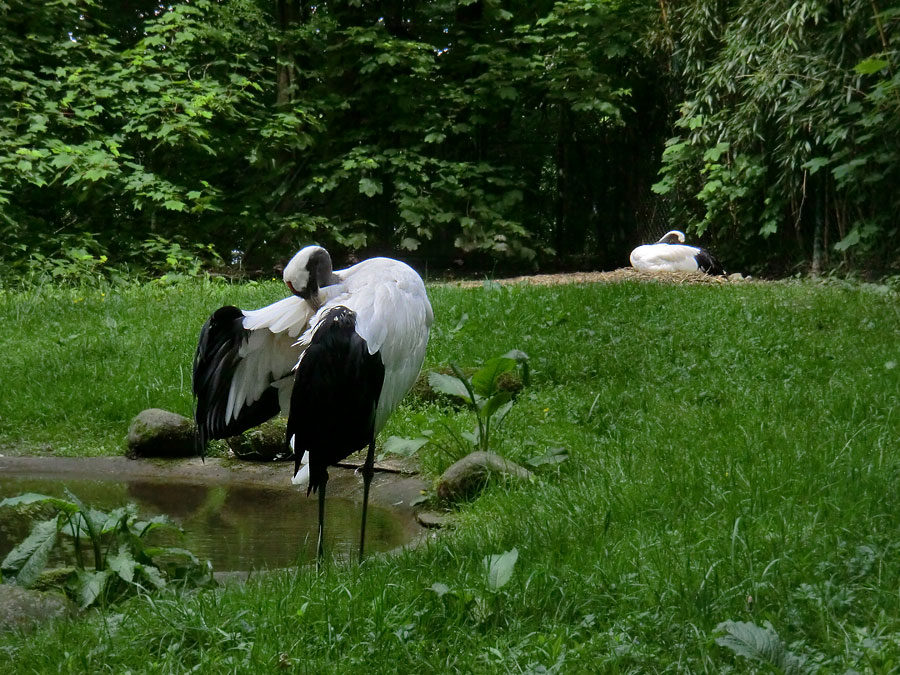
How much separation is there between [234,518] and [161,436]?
4.21 feet

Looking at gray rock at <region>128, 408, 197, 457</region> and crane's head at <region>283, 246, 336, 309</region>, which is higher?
crane's head at <region>283, 246, 336, 309</region>

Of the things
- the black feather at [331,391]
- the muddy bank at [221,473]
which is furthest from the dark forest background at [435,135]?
the black feather at [331,391]

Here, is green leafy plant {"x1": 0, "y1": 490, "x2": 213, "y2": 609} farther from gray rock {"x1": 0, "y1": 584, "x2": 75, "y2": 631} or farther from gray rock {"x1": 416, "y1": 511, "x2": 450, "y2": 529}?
gray rock {"x1": 416, "y1": 511, "x2": 450, "y2": 529}

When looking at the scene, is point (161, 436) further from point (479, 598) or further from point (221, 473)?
point (479, 598)

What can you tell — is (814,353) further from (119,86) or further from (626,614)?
(119,86)

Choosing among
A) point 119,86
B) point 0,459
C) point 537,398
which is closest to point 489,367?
point 537,398

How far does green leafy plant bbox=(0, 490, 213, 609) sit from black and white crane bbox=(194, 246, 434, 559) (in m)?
0.57

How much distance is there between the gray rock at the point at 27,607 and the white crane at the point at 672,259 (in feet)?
28.5

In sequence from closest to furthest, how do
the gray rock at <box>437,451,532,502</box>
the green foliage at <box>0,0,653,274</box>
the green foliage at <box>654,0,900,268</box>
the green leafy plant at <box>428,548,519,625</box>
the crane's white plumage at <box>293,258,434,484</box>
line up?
1. the green leafy plant at <box>428,548,519,625</box>
2. the crane's white plumage at <box>293,258,434,484</box>
3. the gray rock at <box>437,451,532,502</box>
4. the green foliage at <box>654,0,900,268</box>
5. the green foliage at <box>0,0,653,274</box>

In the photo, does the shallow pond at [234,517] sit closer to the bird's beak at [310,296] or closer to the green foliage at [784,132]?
the bird's beak at [310,296]

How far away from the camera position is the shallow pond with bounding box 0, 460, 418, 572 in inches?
176

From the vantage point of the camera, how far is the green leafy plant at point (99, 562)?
3.46m

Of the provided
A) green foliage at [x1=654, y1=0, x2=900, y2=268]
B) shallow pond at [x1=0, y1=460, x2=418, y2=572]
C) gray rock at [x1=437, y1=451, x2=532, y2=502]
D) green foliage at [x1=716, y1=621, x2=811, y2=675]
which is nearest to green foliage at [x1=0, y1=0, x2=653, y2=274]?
green foliage at [x1=654, y1=0, x2=900, y2=268]

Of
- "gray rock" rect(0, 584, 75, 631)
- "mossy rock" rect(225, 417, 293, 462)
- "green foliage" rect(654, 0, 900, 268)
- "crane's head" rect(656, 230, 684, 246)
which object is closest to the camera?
"gray rock" rect(0, 584, 75, 631)
